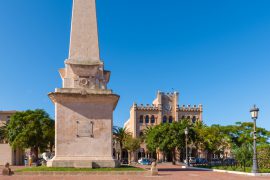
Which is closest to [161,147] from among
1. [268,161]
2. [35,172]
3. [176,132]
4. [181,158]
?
[176,132]

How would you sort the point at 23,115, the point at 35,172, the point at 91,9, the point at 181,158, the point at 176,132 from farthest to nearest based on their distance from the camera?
the point at 181,158, the point at 176,132, the point at 23,115, the point at 91,9, the point at 35,172

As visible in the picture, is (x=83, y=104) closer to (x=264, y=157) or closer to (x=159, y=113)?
(x=264, y=157)

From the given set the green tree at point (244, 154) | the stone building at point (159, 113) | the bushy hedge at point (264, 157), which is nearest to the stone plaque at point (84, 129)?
the green tree at point (244, 154)

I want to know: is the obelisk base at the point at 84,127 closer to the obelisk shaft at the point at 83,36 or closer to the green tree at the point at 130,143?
the obelisk shaft at the point at 83,36

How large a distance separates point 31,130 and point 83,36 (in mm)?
30473

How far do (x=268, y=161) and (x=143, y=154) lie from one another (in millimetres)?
55428

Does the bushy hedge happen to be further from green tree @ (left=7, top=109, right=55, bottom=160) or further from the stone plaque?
green tree @ (left=7, top=109, right=55, bottom=160)

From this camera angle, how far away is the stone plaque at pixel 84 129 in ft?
79.7

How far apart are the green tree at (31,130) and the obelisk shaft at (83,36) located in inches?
1143

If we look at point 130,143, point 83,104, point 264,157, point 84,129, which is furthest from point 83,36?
point 130,143

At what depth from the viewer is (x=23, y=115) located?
5519 cm

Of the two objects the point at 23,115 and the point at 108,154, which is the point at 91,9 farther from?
the point at 23,115

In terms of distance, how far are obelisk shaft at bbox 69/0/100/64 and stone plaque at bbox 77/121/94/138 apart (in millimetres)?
4454

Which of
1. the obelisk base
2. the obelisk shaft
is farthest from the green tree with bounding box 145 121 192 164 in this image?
the obelisk shaft
